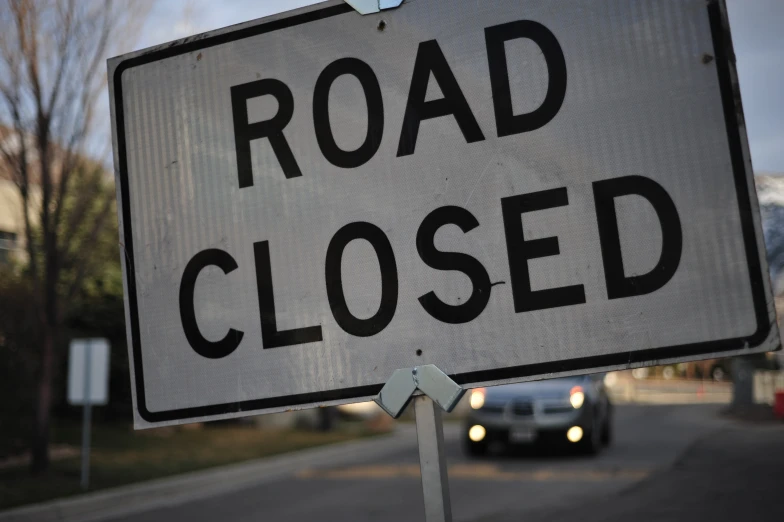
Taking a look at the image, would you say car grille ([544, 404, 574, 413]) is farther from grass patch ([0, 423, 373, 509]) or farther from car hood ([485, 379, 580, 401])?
grass patch ([0, 423, 373, 509])

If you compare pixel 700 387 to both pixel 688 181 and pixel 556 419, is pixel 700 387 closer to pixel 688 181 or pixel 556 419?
pixel 556 419

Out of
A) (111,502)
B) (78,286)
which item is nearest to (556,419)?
(111,502)

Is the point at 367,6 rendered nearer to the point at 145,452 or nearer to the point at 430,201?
the point at 430,201

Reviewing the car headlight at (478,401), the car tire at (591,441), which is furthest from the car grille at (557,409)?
the car headlight at (478,401)

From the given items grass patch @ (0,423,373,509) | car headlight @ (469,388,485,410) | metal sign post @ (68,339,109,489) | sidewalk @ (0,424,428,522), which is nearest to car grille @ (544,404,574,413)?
car headlight @ (469,388,485,410)

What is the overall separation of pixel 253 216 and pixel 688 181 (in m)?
1.00

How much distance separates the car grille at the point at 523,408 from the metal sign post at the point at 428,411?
462 inches

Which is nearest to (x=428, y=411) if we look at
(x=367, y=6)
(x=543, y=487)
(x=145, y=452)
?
(x=367, y=6)

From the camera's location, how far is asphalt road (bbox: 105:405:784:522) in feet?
27.3

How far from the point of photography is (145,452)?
50.1 ft

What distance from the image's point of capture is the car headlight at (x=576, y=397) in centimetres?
1324

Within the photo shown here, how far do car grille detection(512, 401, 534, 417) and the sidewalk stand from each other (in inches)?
→ 139

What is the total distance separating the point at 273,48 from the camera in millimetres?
2111

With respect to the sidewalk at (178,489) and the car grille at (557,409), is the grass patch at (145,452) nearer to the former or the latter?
the sidewalk at (178,489)
